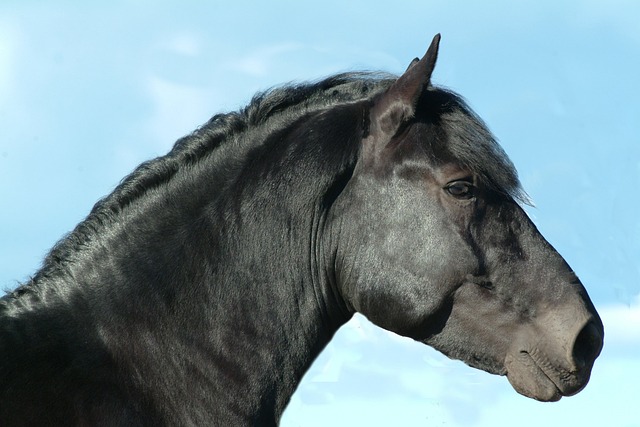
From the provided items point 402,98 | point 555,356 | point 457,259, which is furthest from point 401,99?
point 555,356

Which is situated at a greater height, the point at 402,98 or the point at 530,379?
the point at 402,98

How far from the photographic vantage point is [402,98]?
235 inches

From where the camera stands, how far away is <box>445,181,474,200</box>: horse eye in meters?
5.80

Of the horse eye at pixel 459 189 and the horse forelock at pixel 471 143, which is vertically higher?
the horse forelock at pixel 471 143

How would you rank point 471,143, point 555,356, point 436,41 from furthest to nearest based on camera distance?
point 471,143 → point 436,41 → point 555,356

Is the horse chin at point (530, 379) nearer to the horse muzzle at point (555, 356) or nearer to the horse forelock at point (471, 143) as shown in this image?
the horse muzzle at point (555, 356)

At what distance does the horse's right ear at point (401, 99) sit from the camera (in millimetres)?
5809

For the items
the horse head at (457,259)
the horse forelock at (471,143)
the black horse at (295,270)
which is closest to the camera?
the black horse at (295,270)

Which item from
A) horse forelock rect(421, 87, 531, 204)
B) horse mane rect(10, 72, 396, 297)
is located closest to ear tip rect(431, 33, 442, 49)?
horse forelock rect(421, 87, 531, 204)

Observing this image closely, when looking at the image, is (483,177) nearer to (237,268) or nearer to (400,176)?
(400,176)

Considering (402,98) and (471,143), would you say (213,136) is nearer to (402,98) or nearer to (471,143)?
(402,98)

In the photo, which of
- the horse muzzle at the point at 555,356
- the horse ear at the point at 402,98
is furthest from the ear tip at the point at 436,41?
the horse muzzle at the point at 555,356

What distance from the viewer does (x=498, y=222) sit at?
5.85 meters

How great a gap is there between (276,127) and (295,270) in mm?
1027
